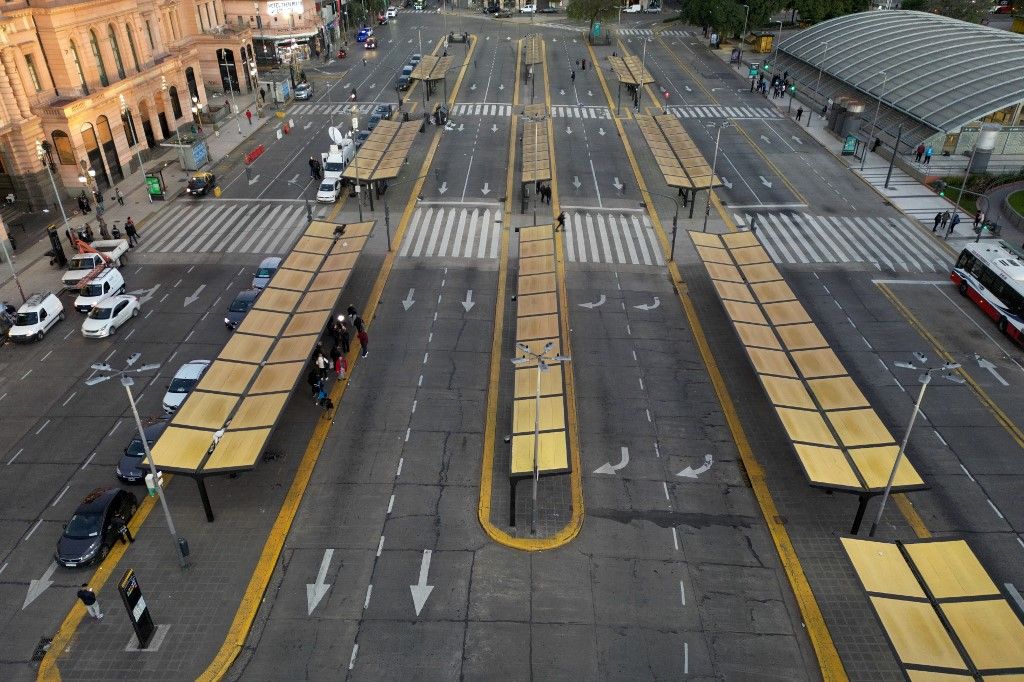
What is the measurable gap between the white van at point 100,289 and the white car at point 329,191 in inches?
679

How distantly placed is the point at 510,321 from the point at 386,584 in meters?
19.4

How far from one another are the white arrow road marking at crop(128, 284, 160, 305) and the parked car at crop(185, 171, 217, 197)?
673 inches

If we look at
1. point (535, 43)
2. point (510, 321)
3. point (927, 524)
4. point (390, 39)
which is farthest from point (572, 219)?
point (390, 39)

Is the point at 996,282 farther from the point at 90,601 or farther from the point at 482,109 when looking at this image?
the point at 482,109

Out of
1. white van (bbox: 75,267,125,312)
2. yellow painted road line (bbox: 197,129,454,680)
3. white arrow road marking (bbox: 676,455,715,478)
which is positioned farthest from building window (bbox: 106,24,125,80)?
white arrow road marking (bbox: 676,455,715,478)

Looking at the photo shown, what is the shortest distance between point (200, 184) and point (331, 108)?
2877cm

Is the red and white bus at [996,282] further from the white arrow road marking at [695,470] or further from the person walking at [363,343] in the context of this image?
the person walking at [363,343]

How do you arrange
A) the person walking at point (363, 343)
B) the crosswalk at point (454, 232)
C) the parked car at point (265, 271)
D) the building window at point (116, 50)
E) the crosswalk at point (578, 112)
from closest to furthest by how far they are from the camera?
the person walking at point (363, 343)
the parked car at point (265, 271)
the crosswalk at point (454, 232)
the building window at point (116, 50)
the crosswalk at point (578, 112)

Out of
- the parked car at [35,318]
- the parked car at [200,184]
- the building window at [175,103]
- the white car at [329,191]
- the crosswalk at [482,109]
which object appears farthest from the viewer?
the crosswalk at [482,109]

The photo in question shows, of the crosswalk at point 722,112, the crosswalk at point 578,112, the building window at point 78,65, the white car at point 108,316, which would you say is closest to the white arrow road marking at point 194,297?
the white car at point 108,316

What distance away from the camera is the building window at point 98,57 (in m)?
60.0

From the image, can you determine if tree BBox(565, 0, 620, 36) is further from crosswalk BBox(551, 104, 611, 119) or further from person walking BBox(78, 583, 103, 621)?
person walking BBox(78, 583, 103, 621)

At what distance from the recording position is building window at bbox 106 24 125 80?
62.4 metres

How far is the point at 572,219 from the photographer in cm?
5469
